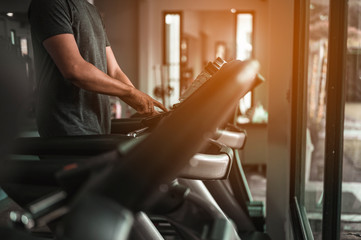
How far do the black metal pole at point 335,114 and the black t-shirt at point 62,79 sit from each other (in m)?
0.89

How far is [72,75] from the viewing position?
1.57m

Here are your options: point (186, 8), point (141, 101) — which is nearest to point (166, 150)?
point (141, 101)

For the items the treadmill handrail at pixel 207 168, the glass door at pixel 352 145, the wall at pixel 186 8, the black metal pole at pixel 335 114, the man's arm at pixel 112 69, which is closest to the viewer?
the treadmill handrail at pixel 207 168

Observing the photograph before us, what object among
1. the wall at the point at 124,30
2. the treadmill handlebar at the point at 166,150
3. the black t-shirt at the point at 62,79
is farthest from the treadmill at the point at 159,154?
the wall at the point at 124,30

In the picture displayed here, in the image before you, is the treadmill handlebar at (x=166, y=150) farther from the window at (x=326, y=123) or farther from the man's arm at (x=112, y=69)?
the man's arm at (x=112, y=69)

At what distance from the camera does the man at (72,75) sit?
5.17ft

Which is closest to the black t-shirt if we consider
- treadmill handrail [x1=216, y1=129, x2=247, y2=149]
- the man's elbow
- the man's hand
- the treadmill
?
the man's elbow

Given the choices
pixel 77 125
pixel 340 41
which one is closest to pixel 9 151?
pixel 77 125

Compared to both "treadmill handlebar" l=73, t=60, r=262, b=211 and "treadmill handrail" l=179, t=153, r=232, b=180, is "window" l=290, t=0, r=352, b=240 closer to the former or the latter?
"treadmill handrail" l=179, t=153, r=232, b=180

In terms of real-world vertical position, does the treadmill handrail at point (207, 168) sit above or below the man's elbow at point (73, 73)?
below

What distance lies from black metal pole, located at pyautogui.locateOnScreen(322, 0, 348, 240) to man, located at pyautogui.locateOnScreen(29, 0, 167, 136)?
641 mm

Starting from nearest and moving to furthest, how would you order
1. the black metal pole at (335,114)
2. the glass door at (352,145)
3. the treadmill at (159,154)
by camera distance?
the treadmill at (159,154)
the black metal pole at (335,114)
the glass door at (352,145)

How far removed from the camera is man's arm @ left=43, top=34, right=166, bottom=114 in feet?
5.12

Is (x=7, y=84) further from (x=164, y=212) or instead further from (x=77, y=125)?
(x=77, y=125)
